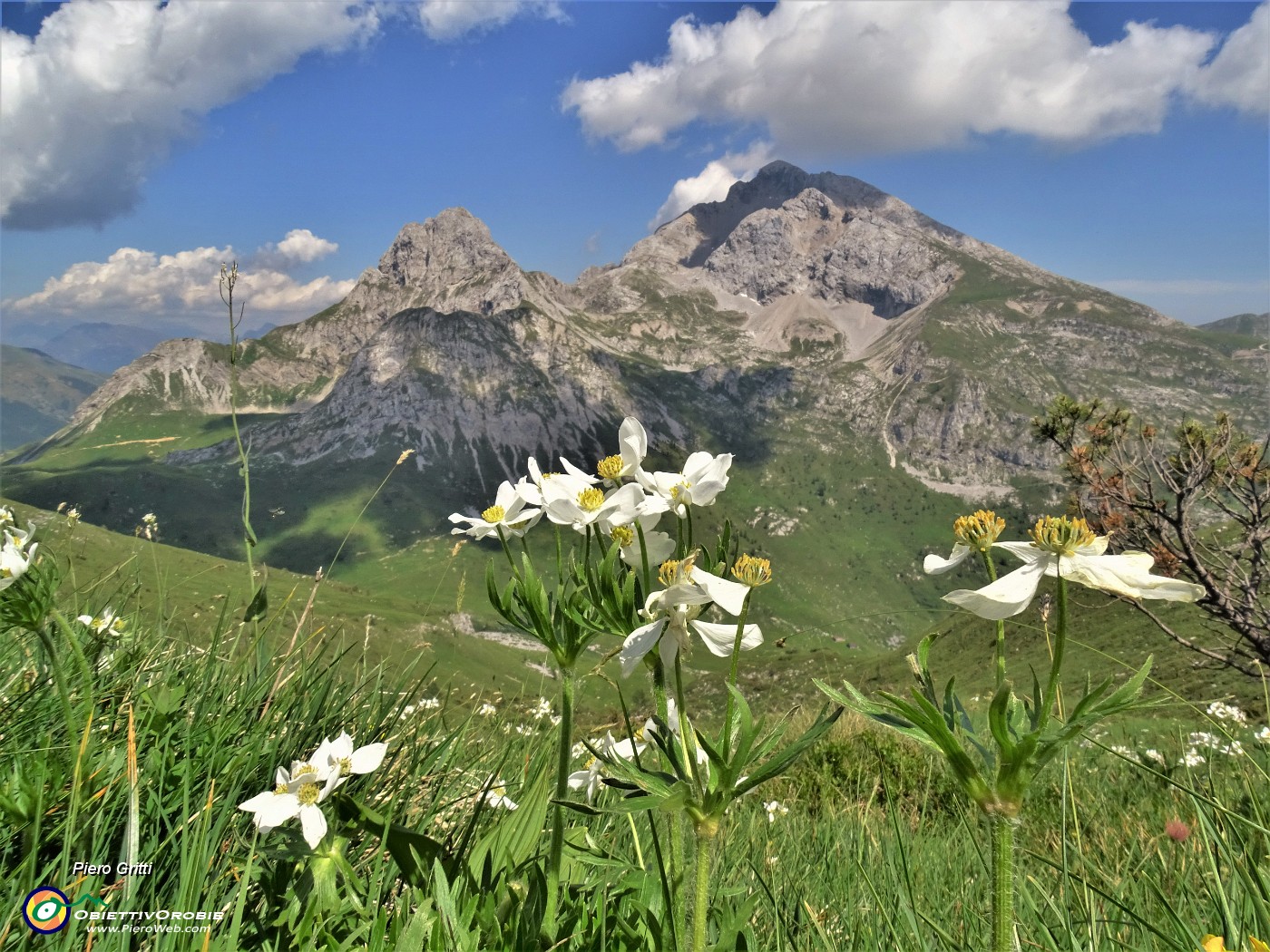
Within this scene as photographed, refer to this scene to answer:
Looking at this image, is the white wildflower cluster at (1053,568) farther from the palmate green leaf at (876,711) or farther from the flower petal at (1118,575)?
the palmate green leaf at (876,711)

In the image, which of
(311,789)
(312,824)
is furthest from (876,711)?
(311,789)

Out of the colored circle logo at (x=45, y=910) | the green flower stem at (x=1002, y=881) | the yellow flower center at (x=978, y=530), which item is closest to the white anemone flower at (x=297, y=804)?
the colored circle logo at (x=45, y=910)

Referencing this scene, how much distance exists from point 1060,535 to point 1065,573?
5.8 inches

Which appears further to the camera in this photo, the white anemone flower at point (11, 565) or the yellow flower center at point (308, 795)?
the white anemone flower at point (11, 565)

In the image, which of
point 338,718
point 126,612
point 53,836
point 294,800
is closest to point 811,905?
point 294,800

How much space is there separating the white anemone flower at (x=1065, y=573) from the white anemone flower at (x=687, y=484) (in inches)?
36.4

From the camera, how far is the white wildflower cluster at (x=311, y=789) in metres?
2.43

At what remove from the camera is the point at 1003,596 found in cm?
169

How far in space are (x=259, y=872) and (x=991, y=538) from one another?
106 inches

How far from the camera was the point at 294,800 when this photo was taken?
2.56m

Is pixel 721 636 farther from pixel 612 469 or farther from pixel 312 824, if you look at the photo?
pixel 312 824

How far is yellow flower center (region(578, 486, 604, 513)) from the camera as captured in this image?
7.93ft

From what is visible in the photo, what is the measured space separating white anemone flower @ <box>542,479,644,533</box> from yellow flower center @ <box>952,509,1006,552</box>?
0.93m

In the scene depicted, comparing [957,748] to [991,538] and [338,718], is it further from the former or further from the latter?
[338,718]
